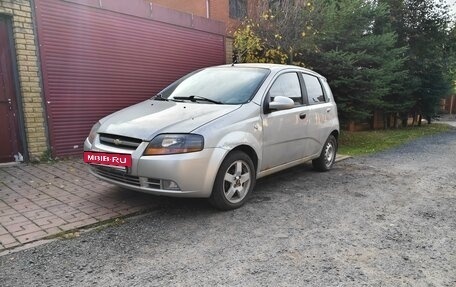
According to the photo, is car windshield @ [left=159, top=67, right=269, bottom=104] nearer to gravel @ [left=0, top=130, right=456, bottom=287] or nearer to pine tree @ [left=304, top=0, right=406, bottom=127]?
gravel @ [left=0, top=130, right=456, bottom=287]

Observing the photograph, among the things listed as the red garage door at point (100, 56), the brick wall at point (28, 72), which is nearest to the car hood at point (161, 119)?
the brick wall at point (28, 72)

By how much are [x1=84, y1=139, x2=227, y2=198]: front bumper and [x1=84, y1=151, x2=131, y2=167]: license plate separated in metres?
0.05

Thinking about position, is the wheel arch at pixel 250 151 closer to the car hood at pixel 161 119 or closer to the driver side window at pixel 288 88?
the car hood at pixel 161 119

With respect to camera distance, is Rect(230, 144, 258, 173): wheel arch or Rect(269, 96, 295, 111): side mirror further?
Rect(269, 96, 295, 111): side mirror

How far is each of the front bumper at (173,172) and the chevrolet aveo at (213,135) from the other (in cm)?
1

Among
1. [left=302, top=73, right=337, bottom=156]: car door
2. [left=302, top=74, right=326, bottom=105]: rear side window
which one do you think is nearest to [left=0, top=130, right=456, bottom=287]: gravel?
[left=302, top=73, right=337, bottom=156]: car door

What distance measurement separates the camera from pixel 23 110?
6180 millimetres

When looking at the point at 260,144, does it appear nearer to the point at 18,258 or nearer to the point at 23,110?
the point at 18,258

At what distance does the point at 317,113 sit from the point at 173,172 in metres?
2.94

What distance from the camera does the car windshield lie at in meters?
4.67

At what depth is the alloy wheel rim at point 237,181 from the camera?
4.23m

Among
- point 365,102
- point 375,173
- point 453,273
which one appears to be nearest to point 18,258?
point 453,273

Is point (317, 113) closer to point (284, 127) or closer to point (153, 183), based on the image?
point (284, 127)

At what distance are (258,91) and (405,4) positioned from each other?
13001mm
